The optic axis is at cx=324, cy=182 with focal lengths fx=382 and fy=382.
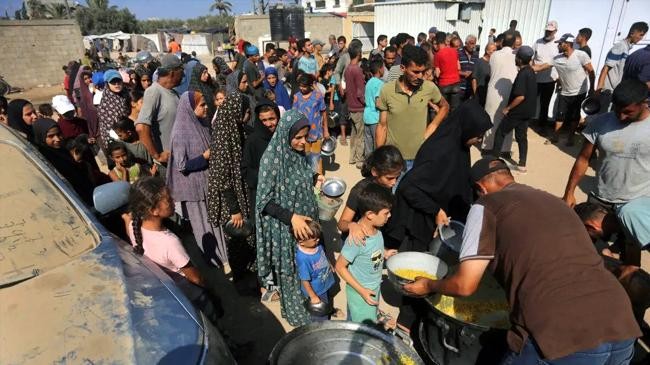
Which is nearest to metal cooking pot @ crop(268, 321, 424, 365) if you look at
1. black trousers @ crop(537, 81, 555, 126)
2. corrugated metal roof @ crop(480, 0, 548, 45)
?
black trousers @ crop(537, 81, 555, 126)

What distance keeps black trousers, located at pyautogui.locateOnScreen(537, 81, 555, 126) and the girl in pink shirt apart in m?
7.98

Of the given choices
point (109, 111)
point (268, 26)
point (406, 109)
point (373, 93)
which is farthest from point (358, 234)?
point (268, 26)

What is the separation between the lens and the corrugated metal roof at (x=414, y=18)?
15.1 metres

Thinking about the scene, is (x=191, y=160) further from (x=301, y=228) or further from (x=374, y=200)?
(x=374, y=200)

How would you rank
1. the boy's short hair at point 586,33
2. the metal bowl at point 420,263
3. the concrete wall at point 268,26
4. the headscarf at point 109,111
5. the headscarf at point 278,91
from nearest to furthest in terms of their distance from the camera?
the metal bowl at point 420,263, the headscarf at point 109,111, the headscarf at point 278,91, the boy's short hair at point 586,33, the concrete wall at point 268,26

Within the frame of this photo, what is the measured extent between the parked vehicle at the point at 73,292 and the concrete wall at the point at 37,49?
21.5 m

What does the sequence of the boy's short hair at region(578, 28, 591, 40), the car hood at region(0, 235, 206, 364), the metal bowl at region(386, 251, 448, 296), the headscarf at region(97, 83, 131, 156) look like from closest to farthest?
the car hood at region(0, 235, 206, 364) < the metal bowl at region(386, 251, 448, 296) < the headscarf at region(97, 83, 131, 156) < the boy's short hair at region(578, 28, 591, 40)

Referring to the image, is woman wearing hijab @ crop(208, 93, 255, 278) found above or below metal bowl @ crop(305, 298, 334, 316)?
above

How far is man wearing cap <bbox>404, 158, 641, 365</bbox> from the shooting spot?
1810 millimetres

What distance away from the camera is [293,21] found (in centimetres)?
2516

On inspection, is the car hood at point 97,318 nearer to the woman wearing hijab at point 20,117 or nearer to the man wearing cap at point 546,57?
the woman wearing hijab at point 20,117

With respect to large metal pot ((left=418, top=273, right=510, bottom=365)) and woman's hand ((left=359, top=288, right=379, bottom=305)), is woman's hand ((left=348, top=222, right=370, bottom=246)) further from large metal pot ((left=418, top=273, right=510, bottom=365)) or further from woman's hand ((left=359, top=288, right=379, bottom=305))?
large metal pot ((left=418, top=273, right=510, bottom=365))

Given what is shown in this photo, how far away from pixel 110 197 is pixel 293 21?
24867 millimetres

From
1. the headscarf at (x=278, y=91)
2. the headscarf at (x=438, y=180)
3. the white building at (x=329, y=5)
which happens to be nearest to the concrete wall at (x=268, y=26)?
the headscarf at (x=278, y=91)
